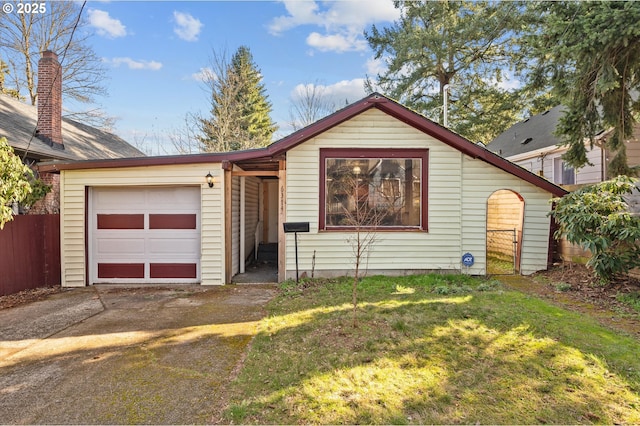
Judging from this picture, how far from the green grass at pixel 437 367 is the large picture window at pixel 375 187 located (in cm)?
250

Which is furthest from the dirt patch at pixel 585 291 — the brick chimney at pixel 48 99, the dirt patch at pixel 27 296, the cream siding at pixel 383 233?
the brick chimney at pixel 48 99

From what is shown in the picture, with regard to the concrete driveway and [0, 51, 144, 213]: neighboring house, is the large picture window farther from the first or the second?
[0, 51, 144, 213]: neighboring house

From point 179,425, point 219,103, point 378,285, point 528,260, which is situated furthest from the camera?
point 219,103

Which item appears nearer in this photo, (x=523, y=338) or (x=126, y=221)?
(x=523, y=338)

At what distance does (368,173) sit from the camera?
24.4ft

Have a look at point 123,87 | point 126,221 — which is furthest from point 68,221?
point 123,87

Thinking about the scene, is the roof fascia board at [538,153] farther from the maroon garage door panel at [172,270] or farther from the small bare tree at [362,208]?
the maroon garage door panel at [172,270]

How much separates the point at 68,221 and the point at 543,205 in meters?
10.9

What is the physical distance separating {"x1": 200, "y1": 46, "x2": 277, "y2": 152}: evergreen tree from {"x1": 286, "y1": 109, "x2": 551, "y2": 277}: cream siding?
585 inches

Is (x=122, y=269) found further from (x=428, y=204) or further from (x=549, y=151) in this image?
(x=549, y=151)

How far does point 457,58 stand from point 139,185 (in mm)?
17681

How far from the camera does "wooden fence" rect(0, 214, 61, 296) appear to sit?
6449 mm

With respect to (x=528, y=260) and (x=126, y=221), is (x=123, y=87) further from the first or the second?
(x=528, y=260)

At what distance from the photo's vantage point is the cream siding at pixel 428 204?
733 centimetres
